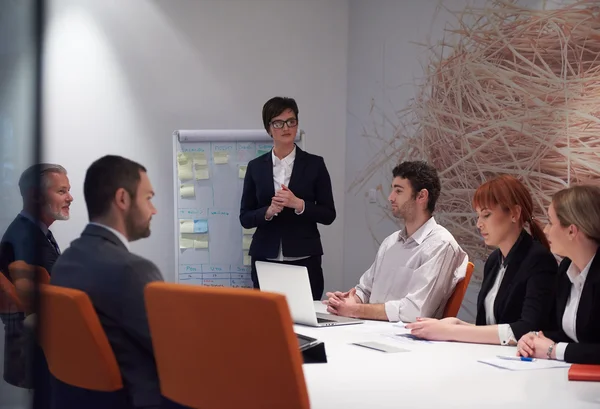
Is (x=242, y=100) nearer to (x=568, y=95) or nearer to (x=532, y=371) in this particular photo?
(x=568, y=95)

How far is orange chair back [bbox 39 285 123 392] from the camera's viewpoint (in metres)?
1.80

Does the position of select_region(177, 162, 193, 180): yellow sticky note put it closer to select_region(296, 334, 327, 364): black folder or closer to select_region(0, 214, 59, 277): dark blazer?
select_region(0, 214, 59, 277): dark blazer

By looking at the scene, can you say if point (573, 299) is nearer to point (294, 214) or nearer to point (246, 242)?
point (294, 214)

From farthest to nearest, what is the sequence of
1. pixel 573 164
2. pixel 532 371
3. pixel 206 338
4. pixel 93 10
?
1. pixel 93 10
2. pixel 573 164
3. pixel 532 371
4. pixel 206 338

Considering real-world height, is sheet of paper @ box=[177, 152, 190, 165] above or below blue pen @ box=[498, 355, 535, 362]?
above

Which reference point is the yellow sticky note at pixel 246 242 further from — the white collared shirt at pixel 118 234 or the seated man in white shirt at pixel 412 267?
the white collared shirt at pixel 118 234

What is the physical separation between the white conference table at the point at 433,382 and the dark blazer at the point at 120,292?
1.39 ft

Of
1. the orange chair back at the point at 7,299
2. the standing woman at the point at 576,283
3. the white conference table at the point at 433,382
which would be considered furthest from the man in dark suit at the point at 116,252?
the standing woman at the point at 576,283

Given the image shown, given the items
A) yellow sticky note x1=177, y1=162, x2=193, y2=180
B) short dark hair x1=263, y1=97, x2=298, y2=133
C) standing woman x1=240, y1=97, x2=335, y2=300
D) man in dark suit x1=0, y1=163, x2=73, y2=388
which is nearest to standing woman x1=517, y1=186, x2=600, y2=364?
man in dark suit x1=0, y1=163, x2=73, y2=388

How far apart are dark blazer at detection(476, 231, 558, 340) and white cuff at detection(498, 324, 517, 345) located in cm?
1

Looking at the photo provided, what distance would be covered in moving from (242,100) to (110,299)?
4057 mm

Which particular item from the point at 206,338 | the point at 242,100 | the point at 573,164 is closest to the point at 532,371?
the point at 206,338

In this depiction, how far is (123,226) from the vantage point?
186 centimetres

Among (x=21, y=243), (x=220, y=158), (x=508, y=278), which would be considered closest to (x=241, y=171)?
(x=220, y=158)
